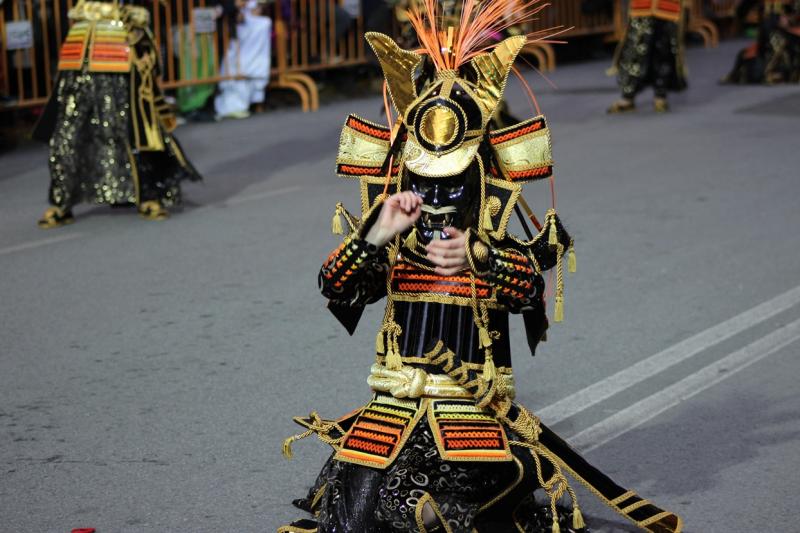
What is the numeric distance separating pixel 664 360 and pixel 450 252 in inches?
95.7

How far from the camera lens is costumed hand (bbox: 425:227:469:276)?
3664 millimetres

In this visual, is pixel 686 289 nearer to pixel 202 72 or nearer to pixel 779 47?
pixel 202 72

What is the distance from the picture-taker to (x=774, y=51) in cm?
1574

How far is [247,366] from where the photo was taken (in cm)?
578

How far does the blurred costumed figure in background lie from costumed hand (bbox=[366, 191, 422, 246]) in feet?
42.1

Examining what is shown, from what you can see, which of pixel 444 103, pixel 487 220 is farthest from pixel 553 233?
pixel 444 103

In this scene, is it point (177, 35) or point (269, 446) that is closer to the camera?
point (269, 446)

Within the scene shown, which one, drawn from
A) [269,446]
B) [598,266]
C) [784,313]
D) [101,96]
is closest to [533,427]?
[269,446]

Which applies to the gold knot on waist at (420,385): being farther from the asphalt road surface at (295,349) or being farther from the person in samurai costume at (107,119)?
the person in samurai costume at (107,119)

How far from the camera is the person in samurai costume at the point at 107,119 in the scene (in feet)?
27.4

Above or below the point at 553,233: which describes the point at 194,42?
below

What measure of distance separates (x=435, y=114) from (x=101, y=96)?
5.16 m

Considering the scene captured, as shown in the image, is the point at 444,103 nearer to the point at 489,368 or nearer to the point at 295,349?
the point at 489,368

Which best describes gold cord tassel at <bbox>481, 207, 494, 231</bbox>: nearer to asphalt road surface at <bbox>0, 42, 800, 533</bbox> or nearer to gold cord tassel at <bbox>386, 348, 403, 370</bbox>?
gold cord tassel at <bbox>386, 348, 403, 370</bbox>
